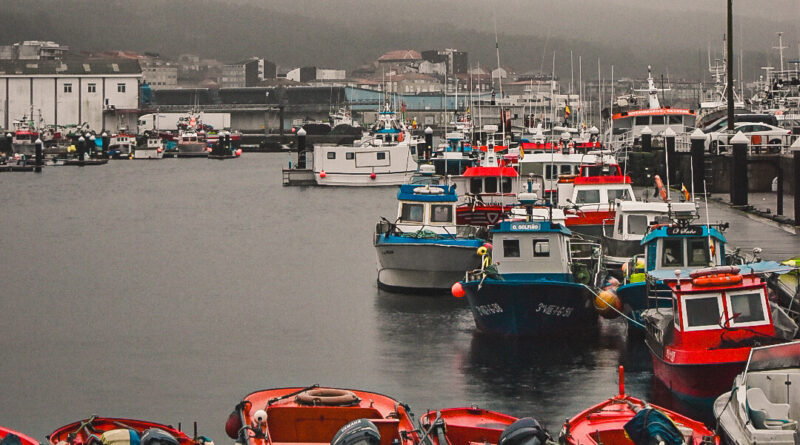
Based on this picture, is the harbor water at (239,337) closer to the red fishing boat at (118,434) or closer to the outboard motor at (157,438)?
the red fishing boat at (118,434)

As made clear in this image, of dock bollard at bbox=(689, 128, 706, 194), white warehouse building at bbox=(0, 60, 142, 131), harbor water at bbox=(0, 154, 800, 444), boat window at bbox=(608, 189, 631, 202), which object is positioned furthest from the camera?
white warehouse building at bbox=(0, 60, 142, 131)

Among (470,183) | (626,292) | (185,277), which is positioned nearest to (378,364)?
(626,292)

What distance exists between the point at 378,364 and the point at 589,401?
461 cm

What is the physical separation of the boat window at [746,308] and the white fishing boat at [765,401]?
1801 millimetres

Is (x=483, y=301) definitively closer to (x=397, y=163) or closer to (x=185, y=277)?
(x=185, y=277)

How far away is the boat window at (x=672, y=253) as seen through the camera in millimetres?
21766

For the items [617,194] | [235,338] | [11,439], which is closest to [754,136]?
[617,194]

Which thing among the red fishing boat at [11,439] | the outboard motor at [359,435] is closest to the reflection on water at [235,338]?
the red fishing boat at [11,439]

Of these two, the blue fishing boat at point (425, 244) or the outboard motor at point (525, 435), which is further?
the blue fishing boat at point (425, 244)

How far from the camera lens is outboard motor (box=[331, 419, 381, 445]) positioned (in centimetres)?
1298

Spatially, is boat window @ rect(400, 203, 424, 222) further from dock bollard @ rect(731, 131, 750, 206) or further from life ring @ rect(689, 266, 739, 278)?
dock bollard @ rect(731, 131, 750, 206)

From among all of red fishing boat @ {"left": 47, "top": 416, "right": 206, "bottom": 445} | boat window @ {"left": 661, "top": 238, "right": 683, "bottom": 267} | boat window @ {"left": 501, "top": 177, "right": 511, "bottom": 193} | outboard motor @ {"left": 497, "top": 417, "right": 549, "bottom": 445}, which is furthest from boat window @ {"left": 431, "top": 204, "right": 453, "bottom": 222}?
outboard motor @ {"left": 497, "top": 417, "right": 549, "bottom": 445}

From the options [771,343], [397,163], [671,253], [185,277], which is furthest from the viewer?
[397,163]

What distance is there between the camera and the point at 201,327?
26.8 m
